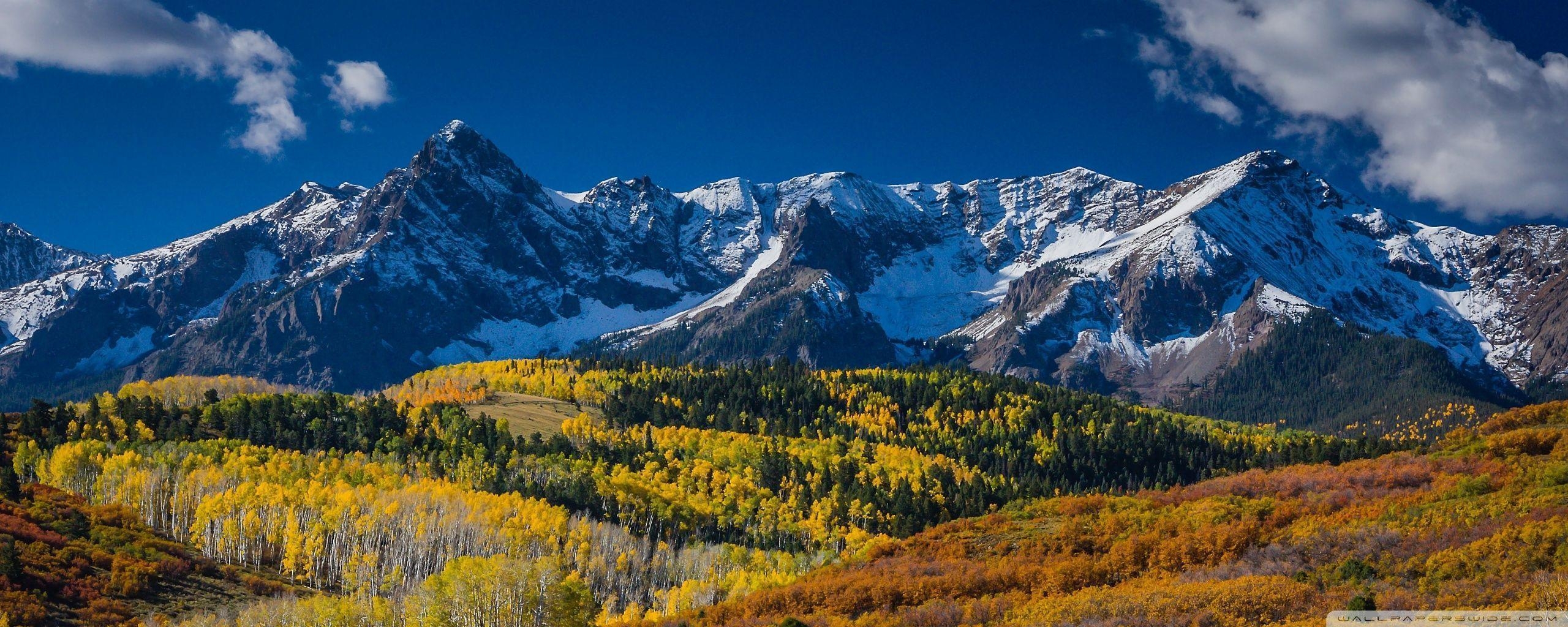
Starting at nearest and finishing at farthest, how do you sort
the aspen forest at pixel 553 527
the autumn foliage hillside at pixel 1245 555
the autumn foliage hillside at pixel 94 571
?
the autumn foliage hillside at pixel 1245 555
the aspen forest at pixel 553 527
the autumn foliage hillside at pixel 94 571

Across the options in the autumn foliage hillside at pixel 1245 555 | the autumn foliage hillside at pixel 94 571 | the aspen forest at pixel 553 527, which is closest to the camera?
the autumn foliage hillside at pixel 1245 555

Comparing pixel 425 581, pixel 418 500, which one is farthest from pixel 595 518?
pixel 425 581

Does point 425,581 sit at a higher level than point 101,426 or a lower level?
lower

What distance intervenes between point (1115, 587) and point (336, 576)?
3947 inches

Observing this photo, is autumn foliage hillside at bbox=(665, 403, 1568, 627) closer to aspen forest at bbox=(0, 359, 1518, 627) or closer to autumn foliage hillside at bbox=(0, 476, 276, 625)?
aspen forest at bbox=(0, 359, 1518, 627)

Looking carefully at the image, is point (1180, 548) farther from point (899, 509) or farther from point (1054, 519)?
point (899, 509)

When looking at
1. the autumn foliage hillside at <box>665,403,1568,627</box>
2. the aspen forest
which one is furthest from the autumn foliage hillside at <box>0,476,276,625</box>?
the autumn foliage hillside at <box>665,403,1568,627</box>

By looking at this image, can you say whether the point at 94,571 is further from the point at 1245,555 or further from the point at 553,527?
the point at 1245,555

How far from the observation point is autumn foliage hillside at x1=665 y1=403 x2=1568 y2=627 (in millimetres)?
51312

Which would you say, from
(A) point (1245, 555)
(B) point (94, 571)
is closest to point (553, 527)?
(B) point (94, 571)

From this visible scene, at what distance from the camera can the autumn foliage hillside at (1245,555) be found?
51.3m

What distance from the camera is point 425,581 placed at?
350 ft

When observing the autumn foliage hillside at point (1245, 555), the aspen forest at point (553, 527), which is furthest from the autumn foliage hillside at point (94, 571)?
the autumn foliage hillside at point (1245, 555)

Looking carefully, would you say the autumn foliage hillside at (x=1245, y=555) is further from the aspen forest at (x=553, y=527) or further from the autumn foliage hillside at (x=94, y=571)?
the autumn foliage hillside at (x=94, y=571)
